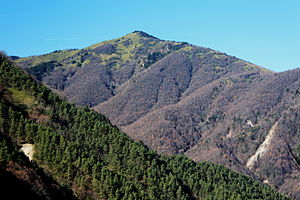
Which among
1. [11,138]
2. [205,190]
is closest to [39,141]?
[11,138]

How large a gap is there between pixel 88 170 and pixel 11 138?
19060 mm

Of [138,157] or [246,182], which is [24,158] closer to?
[138,157]

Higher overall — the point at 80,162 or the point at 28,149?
the point at 28,149

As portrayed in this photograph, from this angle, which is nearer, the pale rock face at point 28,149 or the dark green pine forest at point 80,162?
the dark green pine forest at point 80,162

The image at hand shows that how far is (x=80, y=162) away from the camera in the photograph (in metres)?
97.9

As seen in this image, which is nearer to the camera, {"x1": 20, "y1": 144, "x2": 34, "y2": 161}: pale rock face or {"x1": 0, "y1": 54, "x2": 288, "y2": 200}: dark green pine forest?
{"x1": 0, "y1": 54, "x2": 288, "y2": 200}: dark green pine forest

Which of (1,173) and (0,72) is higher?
(0,72)

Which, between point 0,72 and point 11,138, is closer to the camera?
point 11,138

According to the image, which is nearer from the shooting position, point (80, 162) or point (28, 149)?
point (28, 149)

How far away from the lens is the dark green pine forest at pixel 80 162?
3141 inches

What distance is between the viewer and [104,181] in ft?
316

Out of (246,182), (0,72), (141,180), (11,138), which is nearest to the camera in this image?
(11,138)

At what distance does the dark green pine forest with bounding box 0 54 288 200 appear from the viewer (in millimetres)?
Result: 79769

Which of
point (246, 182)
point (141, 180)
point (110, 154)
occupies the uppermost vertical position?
point (110, 154)
